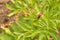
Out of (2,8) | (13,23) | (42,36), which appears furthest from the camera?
(2,8)

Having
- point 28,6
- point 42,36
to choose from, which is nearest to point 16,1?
point 28,6

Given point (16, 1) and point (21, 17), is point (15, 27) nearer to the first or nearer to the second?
point (21, 17)

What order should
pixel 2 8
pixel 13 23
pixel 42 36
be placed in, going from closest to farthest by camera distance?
pixel 42 36 → pixel 13 23 → pixel 2 8

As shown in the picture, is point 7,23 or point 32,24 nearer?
point 32,24

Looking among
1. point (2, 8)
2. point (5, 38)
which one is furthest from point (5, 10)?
point (5, 38)

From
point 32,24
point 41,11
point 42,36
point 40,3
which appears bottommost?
point 42,36

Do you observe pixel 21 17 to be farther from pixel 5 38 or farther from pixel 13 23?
pixel 5 38

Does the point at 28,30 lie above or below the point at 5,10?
below
